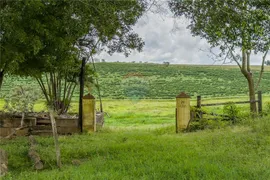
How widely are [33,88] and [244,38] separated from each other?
39.9 ft

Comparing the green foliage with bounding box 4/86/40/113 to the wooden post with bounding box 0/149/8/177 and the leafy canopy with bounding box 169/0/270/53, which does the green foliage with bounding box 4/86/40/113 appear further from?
the leafy canopy with bounding box 169/0/270/53

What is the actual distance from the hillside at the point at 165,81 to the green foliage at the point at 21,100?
18.3 m

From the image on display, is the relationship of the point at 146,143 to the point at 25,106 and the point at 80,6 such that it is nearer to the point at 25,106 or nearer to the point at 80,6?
the point at 80,6

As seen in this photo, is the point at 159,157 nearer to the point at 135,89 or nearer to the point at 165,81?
the point at 135,89

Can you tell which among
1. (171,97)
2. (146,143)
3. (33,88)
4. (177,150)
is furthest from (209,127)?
(171,97)

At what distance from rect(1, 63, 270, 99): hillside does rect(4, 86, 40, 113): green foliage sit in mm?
18250

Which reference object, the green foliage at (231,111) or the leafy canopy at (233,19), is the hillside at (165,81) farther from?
the leafy canopy at (233,19)

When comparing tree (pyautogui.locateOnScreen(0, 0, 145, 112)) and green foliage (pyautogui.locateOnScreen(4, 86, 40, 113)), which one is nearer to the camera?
tree (pyautogui.locateOnScreen(0, 0, 145, 112))

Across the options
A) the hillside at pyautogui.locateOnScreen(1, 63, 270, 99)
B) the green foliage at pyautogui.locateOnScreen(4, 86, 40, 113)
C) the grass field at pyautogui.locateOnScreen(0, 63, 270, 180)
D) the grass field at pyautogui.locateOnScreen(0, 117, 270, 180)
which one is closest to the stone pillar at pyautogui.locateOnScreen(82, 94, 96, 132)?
the grass field at pyautogui.locateOnScreen(0, 63, 270, 180)

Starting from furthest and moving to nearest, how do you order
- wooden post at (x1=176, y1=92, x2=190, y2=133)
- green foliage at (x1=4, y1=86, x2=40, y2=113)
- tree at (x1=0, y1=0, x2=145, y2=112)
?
green foliage at (x1=4, y1=86, x2=40, y2=113) → wooden post at (x1=176, y1=92, x2=190, y2=133) → tree at (x1=0, y1=0, x2=145, y2=112)

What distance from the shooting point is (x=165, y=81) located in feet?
150

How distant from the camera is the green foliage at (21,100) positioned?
14.4 m

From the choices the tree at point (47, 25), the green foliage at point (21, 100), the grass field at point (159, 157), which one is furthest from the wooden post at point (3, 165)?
the green foliage at point (21, 100)

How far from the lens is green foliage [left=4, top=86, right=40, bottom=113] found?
14.4 metres
